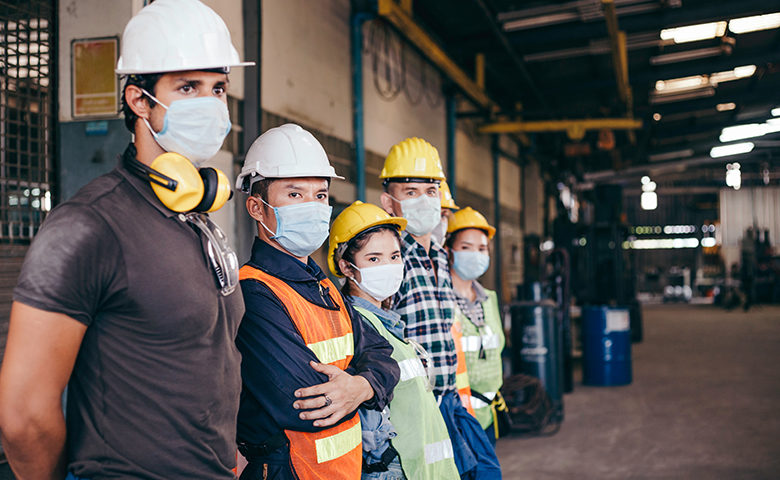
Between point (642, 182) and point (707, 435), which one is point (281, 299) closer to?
point (707, 435)

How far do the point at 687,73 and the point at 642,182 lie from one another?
1604cm

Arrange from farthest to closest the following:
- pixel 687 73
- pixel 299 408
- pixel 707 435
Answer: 1. pixel 687 73
2. pixel 707 435
3. pixel 299 408

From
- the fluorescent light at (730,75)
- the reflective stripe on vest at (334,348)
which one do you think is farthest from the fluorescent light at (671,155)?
the reflective stripe on vest at (334,348)

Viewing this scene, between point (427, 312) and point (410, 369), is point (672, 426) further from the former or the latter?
point (410, 369)

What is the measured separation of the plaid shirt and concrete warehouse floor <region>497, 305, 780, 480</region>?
230 centimetres

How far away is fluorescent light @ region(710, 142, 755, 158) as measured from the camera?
1888 centimetres

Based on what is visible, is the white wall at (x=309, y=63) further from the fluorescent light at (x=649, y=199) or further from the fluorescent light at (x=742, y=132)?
the fluorescent light at (x=649, y=199)

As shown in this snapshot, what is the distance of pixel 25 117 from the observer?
2.98 m

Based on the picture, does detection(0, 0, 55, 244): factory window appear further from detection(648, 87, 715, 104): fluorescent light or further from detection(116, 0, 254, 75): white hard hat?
detection(648, 87, 715, 104): fluorescent light

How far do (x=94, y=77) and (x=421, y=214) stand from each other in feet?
5.83

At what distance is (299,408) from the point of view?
5.96ft

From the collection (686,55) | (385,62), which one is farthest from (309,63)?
(686,55)

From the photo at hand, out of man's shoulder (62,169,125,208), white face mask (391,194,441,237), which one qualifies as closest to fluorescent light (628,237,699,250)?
white face mask (391,194,441,237)

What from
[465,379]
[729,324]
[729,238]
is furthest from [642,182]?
[465,379]
